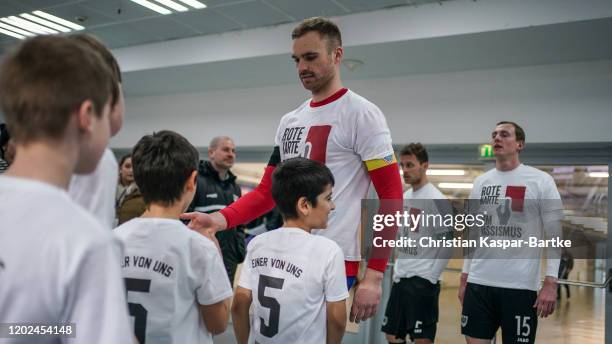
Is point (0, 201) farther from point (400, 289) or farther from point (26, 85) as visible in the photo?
point (400, 289)

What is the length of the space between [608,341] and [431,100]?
289cm

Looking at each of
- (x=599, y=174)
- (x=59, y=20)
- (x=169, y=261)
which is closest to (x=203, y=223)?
(x=169, y=261)

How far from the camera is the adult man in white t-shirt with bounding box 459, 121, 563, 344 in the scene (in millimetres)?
3432

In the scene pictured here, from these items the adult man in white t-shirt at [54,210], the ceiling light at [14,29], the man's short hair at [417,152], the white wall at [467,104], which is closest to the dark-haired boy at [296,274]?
the adult man in white t-shirt at [54,210]

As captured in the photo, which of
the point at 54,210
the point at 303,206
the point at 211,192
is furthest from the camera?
the point at 211,192

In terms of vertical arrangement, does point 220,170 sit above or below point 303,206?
above

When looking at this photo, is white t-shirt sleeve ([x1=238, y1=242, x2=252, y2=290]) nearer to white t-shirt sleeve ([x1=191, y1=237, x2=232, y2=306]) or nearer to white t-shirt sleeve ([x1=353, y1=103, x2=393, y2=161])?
white t-shirt sleeve ([x1=191, y1=237, x2=232, y2=306])

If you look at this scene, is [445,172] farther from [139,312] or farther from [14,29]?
[14,29]

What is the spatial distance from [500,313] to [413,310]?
0.82 m

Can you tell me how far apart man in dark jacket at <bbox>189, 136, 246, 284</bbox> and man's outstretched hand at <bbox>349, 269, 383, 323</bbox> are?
309 centimetres

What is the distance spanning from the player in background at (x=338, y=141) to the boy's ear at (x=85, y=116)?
1.04 metres

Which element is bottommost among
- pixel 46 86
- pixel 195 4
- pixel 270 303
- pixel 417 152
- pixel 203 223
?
pixel 270 303

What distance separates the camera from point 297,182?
183 centimetres

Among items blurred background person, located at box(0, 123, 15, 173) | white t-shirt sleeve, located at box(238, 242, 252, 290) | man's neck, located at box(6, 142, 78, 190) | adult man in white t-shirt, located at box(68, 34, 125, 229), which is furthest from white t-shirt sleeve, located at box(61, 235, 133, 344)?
blurred background person, located at box(0, 123, 15, 173)
